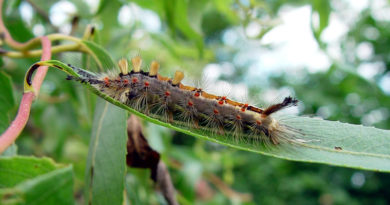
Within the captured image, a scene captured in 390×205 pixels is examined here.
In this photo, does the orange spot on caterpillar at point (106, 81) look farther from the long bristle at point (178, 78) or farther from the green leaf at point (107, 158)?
the long bristle at point (178, 78)

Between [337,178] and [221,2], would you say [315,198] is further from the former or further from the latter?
[221,2]

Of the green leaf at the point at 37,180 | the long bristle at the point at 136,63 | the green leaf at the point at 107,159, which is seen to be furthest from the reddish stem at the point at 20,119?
the long bristle at the point at 136,63

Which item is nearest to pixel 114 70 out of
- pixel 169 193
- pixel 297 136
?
pixel 169 193

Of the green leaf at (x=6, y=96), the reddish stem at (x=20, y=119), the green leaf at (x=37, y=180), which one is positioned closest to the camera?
the reddish stem at (x=20, y=119)

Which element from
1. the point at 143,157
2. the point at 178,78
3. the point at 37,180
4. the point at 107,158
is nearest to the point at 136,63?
the point at 178,78

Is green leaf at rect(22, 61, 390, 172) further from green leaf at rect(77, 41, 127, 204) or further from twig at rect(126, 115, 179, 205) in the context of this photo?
twig at rect(126, 115, 179, 205)

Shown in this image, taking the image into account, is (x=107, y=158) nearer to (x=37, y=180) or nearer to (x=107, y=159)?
(x=107, y=159)

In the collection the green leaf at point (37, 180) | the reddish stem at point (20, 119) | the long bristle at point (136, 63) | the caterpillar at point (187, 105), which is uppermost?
the long bristle at point (136, 63)

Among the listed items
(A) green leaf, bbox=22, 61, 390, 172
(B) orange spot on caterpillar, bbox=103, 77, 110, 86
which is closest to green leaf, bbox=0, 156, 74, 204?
(A) green leaf, bbox=22, 61, 390, 172

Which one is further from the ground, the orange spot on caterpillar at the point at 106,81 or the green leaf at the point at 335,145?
the orange spot on caterpillar at the point at 106,81
